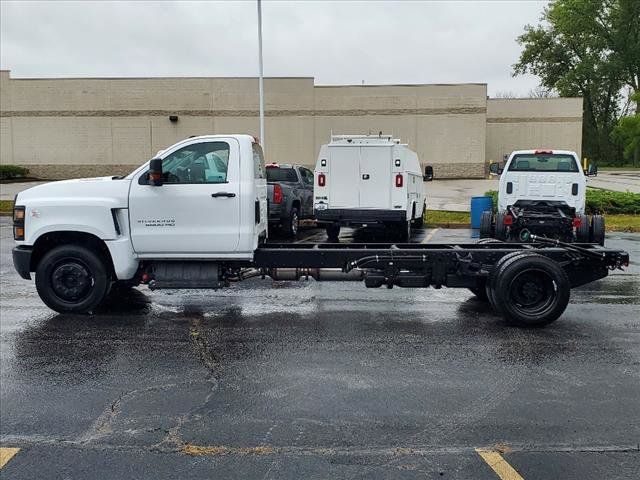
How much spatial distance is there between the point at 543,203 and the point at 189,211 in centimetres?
900

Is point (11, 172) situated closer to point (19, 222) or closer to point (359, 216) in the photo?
point (359, 216)

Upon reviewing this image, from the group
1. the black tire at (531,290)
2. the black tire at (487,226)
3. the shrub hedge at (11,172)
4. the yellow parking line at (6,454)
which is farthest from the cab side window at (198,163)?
the shrub hedge at (11,172)

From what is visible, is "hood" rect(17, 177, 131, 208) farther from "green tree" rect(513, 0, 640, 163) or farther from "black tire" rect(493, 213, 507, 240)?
"green tree" rect(513, 0, 640, 163)

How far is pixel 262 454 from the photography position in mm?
4332

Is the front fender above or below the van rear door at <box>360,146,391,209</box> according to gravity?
below

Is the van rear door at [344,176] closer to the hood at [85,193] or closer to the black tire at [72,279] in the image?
the hood at [85,193]

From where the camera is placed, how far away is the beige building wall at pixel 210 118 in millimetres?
39656

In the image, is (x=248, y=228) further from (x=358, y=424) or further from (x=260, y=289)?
(x=358, y=424)

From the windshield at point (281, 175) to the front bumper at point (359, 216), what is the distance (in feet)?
8.47

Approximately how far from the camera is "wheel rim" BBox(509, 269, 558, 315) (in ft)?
25.5

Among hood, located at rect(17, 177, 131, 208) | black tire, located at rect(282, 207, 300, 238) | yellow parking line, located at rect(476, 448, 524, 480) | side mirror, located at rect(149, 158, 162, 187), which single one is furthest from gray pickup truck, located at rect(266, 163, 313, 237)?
yellow parking line, located at rect(476, 448, 524, 480)

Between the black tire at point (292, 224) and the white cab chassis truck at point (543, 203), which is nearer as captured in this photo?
the white cab chassis truck at point (543, 203)

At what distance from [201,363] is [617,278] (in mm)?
7953

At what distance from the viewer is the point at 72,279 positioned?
822 centimetres
